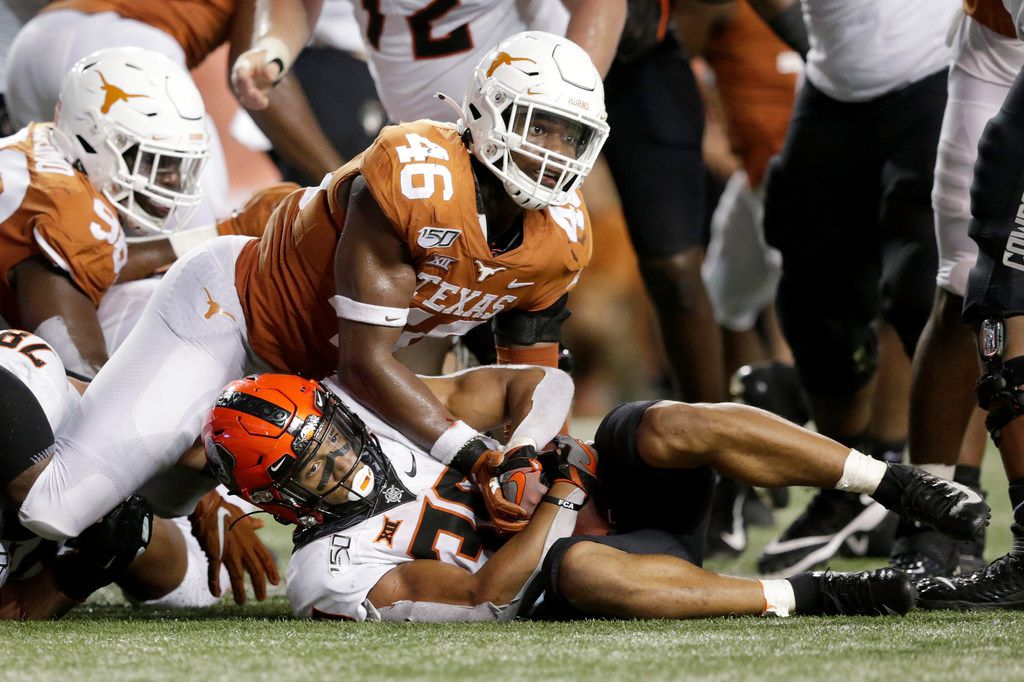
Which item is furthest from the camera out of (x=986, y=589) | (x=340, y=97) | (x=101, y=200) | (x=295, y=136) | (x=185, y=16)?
(x=340, y=97)

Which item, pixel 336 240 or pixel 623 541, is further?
pixel 336 240

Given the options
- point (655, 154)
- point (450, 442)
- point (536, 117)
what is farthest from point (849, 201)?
point (450, 442)

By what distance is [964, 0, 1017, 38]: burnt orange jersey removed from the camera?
3.12 metres

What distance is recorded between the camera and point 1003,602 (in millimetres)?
2641

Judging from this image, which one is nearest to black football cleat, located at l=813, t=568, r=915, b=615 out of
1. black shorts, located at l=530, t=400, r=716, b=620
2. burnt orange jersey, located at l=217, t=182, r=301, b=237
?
black shorts, located at l=530, t=400, r=716, b=620

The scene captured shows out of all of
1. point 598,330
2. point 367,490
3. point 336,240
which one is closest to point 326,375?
point 336,240

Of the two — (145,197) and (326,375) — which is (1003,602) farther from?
(145,197)

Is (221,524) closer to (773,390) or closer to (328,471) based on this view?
(328,471)

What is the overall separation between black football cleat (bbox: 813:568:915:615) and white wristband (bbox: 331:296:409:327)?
1020 mm

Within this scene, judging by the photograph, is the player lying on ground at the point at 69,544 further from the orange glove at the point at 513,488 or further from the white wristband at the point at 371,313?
the orange glove at the point at 513,488

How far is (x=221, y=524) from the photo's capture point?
10.7ft

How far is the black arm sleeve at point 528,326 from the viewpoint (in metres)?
3.19

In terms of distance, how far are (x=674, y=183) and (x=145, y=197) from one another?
161 cm

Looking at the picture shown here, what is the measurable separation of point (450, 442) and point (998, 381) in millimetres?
1093
